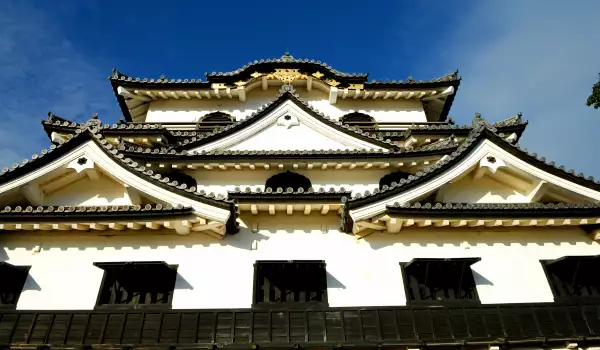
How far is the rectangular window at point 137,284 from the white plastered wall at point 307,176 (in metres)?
3.98

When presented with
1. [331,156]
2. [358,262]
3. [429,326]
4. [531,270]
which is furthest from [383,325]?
[331,156]

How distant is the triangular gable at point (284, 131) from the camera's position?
14.7m

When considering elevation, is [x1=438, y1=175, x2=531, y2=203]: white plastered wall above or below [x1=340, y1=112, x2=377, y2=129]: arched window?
below

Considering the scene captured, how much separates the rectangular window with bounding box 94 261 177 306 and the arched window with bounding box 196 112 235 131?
8.87 metres

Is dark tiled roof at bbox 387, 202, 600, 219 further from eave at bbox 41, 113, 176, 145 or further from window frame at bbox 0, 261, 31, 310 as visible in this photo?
eave at bbox 41, 113, 176, 145

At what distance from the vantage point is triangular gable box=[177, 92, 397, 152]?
14695mm

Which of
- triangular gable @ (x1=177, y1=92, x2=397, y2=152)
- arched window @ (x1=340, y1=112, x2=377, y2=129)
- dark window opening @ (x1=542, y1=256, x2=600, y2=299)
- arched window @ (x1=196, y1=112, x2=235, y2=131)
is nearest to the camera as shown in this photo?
dark window opening @ (x1=542, y1=256, x2=600, y2=299)

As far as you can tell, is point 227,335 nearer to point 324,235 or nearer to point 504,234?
point 324,235

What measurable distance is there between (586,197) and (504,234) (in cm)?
254

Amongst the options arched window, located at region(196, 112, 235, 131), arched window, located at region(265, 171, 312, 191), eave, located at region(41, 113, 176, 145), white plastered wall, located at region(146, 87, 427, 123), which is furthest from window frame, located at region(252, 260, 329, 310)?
white plastered wall, located at region(146, 87, 427, 123)

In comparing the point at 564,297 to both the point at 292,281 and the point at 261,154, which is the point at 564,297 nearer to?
the point at 292,281

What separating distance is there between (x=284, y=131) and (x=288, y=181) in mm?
2285

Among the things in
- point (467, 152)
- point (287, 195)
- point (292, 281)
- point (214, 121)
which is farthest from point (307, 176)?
point (214, 121)

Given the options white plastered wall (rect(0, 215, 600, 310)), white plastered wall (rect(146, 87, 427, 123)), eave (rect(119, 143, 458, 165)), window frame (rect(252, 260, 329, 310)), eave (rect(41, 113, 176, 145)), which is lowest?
window frame (rect(252, 260, 329, 310))
